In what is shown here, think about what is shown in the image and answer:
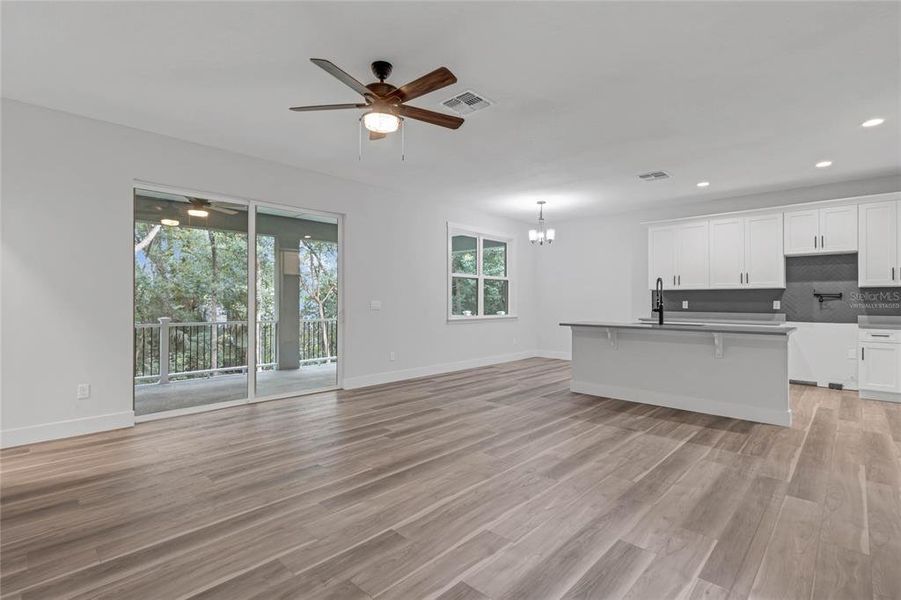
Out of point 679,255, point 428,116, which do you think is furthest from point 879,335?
point 428,116

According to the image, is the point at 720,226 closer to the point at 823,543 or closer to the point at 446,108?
the point at 446,108

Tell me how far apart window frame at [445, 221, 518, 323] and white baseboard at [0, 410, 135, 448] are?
4646mm

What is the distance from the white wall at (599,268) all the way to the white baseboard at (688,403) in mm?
3011

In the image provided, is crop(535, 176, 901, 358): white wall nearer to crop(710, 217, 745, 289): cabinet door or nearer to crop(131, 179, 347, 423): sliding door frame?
crop(710, 217, 745, 289): cabinet door

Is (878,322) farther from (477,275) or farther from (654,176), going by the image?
(477,275)

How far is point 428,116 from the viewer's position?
3174 mm

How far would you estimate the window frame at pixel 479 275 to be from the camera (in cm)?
745

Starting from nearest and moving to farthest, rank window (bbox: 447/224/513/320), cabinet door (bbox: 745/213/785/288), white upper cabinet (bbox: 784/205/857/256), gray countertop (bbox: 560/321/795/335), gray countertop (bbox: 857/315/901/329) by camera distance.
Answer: gray countertop (bbox: 560/321/795/335) → gray countertop (bbox: 857/315/901/329) → white upper cabinet (bbox: 784/205/857/256) → cabinet door (bbox: 745/213/785/288) → window (bbox: 447/224/513/320)

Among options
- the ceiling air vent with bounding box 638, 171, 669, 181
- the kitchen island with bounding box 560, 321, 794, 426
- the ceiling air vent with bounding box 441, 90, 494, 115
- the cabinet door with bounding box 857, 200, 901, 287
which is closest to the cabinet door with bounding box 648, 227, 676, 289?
the ceiling air vent with bounding box 638, 171, 669, 181

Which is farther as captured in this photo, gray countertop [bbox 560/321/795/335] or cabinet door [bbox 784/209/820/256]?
cabinet door [bbox 784/209/820/256]

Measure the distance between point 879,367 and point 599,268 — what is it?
4.21 meters

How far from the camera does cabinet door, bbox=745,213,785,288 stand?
624 cm

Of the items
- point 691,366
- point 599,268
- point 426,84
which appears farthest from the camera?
point 599,268

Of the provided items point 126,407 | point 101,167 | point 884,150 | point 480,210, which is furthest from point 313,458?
point 884,150
